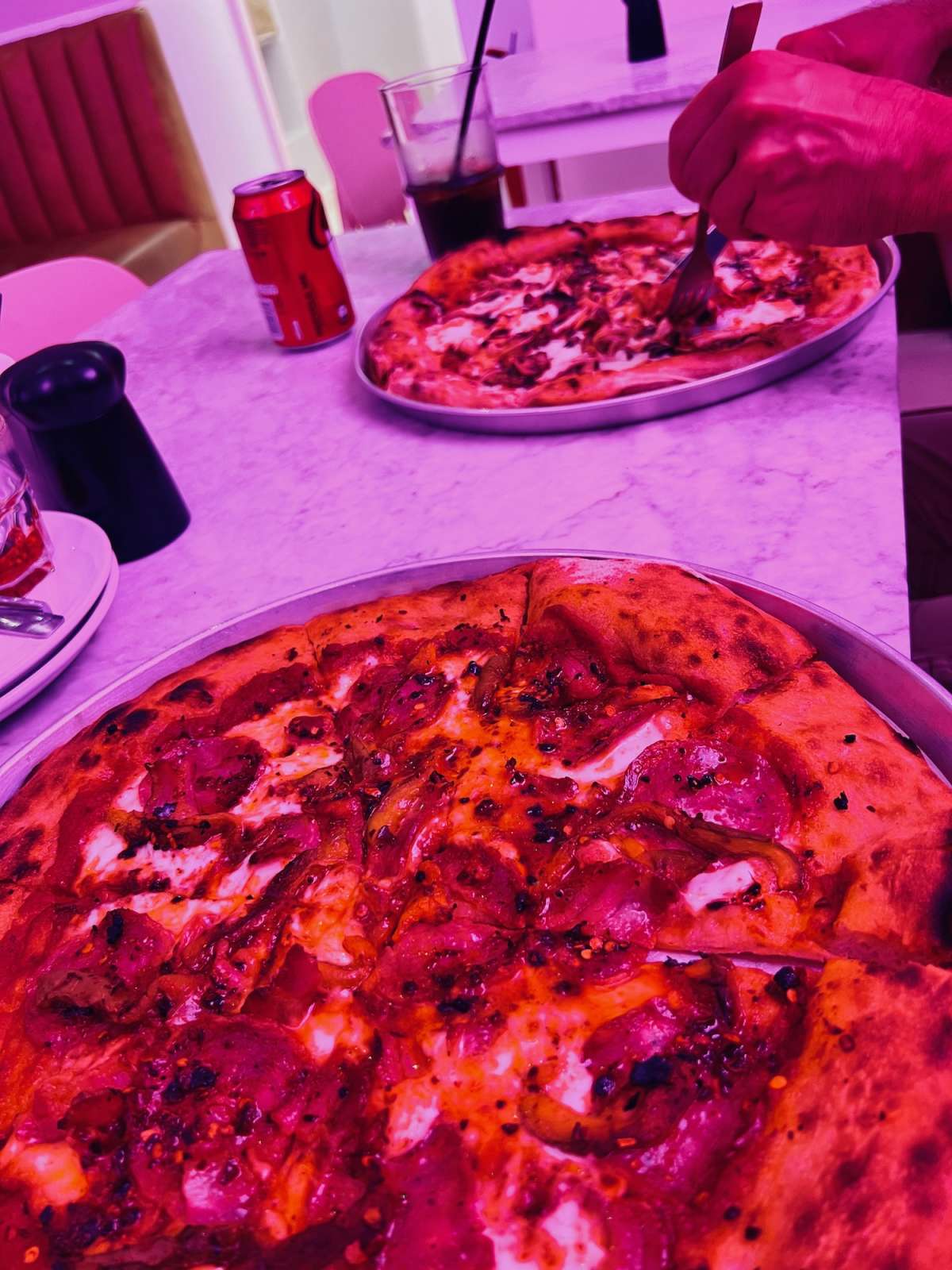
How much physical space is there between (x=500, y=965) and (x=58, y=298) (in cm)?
302

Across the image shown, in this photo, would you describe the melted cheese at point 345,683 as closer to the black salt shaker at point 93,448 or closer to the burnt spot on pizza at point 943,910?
the black salt shaker at point 93,448

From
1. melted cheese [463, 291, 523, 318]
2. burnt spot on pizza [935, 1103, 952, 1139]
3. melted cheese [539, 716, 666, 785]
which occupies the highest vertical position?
melted cheese [463, 291, 523, 318]

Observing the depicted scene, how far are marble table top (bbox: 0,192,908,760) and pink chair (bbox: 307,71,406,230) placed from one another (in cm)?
346

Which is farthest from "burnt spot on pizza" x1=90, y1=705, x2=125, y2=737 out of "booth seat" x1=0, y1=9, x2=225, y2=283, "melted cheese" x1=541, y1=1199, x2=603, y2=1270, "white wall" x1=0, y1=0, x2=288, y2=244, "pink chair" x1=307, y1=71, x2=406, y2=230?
"white wall" x1=0, y1=0, x2=288, y2=244

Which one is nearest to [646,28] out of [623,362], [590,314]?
[590,314]

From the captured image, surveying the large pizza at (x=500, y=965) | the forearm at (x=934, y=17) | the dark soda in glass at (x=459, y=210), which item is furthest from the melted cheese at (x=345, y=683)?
the forearm at (x=934, y=17)

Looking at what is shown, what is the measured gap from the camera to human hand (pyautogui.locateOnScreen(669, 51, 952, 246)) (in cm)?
148

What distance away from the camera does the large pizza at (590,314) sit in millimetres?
1689

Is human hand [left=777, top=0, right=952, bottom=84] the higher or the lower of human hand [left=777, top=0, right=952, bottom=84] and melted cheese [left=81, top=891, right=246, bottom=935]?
the higher

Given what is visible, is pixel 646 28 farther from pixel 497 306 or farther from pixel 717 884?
pixel 717 884

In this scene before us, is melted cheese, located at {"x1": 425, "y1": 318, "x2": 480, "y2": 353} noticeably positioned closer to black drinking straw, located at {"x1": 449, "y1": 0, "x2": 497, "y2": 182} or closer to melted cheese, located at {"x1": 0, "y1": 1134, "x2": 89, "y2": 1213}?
black drinking straw, located at {"x1": 449, "y1": 0, "x2": 497, "y2": 182}

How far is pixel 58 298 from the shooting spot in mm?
3236

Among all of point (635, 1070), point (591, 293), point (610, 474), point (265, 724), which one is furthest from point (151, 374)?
point (635, 1070)

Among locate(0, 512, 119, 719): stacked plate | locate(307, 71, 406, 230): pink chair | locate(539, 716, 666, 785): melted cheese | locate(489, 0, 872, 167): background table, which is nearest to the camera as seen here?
locate(539, 716, 666, 785): melted cheese
